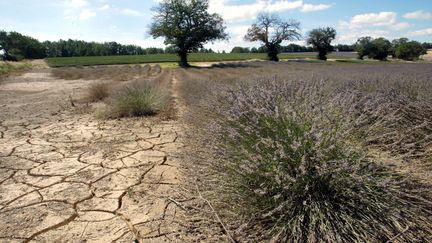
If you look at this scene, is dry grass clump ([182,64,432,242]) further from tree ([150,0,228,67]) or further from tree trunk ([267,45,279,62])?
tree trunk ([267,45,279,62])

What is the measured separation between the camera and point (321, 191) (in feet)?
7.27

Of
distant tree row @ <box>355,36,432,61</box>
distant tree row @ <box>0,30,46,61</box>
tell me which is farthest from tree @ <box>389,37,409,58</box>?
distant tree row @ <box>0,30,46,61</box>

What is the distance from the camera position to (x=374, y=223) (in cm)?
206

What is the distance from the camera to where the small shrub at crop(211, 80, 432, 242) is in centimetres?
204

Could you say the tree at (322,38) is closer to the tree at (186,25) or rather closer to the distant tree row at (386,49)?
the distant tree row at (386,49)

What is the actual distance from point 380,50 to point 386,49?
0.83m

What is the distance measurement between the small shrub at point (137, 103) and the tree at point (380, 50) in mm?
47364

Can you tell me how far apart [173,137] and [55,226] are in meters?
2.77

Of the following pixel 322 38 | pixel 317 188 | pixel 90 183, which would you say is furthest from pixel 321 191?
pixel 322 38

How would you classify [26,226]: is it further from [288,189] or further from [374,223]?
[374,223]

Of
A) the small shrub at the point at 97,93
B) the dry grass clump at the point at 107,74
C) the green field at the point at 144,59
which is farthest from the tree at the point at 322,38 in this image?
the small shrub at the point at 97,93

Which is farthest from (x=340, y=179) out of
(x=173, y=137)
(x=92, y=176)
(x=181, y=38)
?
(x=181, y=38)

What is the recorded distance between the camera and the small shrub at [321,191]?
80.2 inches

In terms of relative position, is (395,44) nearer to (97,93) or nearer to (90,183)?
(97,93)
